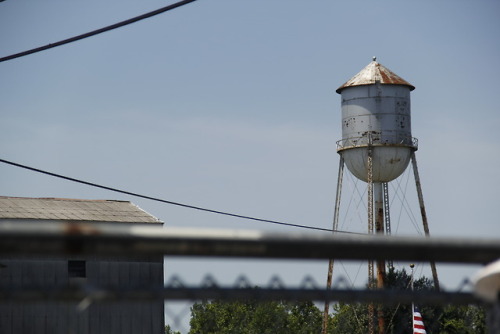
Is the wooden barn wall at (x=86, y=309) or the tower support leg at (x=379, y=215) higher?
the tower support leg at (x=379, y=215)

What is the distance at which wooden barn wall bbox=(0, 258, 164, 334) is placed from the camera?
44.4 metres

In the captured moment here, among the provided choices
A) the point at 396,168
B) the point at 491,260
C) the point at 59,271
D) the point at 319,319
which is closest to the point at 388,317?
the point at 396,168

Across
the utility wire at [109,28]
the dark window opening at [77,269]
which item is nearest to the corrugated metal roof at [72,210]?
the dark window opening at [77,269]

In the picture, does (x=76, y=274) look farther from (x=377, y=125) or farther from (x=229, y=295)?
(x=229, y=295)

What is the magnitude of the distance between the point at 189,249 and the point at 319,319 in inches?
3357

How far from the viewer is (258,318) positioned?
7962cm

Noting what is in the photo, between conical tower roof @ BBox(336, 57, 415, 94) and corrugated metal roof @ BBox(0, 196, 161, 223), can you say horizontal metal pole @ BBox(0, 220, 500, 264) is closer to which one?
corrugated metal roof @ BBox(0, 196, 161, 223)

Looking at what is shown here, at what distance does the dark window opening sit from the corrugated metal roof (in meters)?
1.90

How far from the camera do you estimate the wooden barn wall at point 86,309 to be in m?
44.4

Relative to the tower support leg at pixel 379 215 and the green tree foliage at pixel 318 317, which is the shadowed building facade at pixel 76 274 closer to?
the green tree foliage at pixel 318 317

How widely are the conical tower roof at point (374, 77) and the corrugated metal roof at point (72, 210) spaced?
1172 centimetres

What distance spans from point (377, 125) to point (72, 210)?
14.8 metres

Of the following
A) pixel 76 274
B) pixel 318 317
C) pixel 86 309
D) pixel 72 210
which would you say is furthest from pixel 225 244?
pixel 318 317

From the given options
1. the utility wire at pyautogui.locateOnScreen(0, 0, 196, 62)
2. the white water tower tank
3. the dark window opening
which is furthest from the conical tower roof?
the utility wire at pyautogui.locateOnScreen(0, 0, 196, 62)
